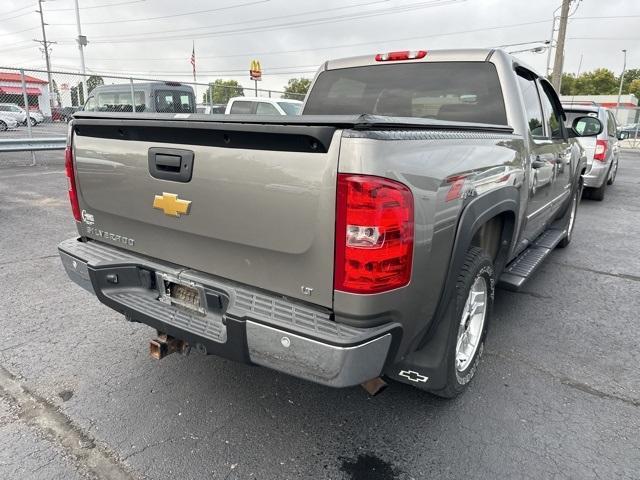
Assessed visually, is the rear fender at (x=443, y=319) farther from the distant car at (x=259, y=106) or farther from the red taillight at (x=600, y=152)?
the distant car at (x=259, y=106)

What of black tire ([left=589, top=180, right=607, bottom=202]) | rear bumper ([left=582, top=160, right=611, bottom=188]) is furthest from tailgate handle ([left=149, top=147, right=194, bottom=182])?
black tire ([left=589, top=180, right=607, bottom=202])

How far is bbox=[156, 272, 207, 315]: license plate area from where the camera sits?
232 cm

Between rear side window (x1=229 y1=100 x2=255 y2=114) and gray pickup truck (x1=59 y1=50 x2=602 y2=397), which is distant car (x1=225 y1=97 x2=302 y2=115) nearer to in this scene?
rear side window (x1=229 y1=100 x2=255 y2=114)

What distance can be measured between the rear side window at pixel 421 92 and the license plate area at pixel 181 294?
7.36 feet

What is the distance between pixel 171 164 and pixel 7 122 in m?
27.0

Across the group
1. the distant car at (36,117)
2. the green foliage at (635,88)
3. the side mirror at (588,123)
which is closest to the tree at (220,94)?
the distant car at (36,117)

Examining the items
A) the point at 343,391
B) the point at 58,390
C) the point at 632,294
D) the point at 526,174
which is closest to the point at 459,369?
the point at 343,391

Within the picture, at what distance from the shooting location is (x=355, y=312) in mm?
1886

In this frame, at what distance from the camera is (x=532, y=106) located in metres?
3.81

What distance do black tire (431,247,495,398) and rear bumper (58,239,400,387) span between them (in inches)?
20.7

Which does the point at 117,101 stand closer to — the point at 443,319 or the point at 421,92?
the point at 421,92

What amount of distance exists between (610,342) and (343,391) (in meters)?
2.16

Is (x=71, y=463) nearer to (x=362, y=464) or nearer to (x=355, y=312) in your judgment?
(x=362, y=464)

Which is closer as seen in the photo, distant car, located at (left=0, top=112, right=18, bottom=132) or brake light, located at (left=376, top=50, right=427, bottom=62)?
brake light, located at (left=376, top=50, right=427, bottom=62)
